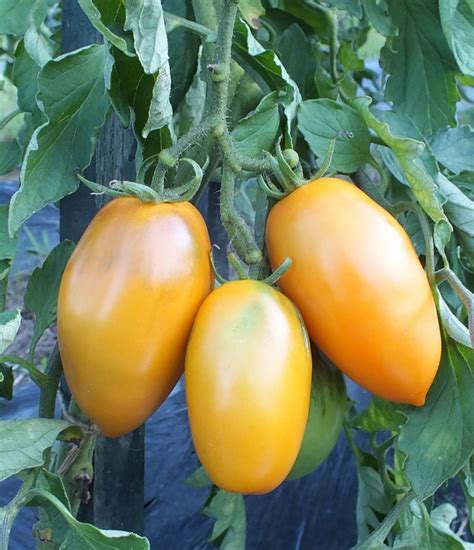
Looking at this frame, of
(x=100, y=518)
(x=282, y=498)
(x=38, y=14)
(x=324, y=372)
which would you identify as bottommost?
(x=282, y=498)

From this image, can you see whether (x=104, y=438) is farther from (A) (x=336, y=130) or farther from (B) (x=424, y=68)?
(B) (x=424, y=68)

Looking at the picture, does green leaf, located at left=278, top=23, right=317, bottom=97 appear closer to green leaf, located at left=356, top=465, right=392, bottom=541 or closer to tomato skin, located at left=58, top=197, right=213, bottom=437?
tomato skin, located at left=58, top=197, right=213, bottom=437

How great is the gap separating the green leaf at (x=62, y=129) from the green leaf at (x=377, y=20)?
259 mm

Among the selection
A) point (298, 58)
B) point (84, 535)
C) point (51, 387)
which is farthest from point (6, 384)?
point (298, 58)

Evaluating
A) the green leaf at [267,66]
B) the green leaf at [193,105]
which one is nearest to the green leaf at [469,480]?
the green leaf at [267,66]

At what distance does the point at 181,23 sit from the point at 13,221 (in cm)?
20

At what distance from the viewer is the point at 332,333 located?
1.64ft

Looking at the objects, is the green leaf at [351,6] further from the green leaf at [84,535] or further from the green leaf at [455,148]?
the green leaf at [84,535]

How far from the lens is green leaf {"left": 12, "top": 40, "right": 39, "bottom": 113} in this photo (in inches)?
24.9

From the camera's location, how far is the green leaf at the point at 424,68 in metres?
0.71

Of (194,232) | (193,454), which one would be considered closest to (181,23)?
(194,232)

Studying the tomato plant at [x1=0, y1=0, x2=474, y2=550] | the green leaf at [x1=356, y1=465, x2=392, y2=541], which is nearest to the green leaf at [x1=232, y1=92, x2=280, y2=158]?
the tomato plant at [x1=0, y1=0, x2=474, y2=550]

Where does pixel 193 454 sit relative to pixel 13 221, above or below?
below

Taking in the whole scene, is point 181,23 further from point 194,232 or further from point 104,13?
point 194,232
